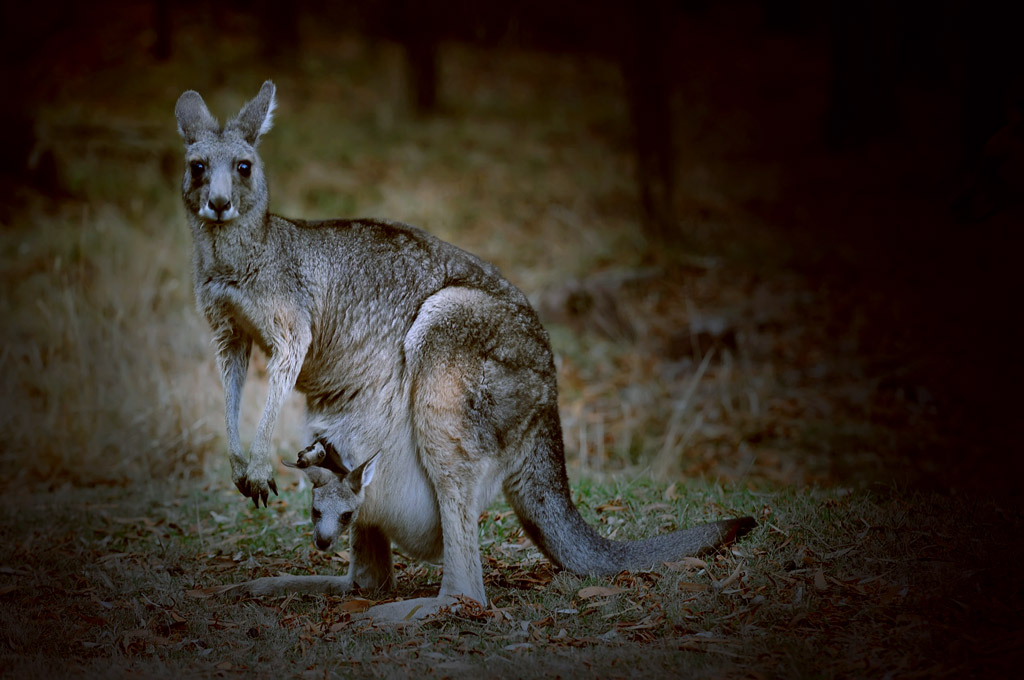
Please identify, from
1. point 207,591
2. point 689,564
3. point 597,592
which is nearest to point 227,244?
point 207,591

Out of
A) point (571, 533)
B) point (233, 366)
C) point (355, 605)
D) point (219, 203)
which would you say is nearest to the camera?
point (219, 203)

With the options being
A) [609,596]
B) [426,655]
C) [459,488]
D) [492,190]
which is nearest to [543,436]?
[459,488]

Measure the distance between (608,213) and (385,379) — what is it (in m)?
11.3

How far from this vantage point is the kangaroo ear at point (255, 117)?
15.8 ft

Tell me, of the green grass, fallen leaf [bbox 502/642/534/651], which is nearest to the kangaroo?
the green grass

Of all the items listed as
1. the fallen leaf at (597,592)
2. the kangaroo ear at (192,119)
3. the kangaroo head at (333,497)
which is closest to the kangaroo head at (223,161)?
the kangaroo ear at (192,119)

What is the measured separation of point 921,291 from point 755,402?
4.13 metres

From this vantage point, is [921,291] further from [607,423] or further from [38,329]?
[38,329]

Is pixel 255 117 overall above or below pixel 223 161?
above

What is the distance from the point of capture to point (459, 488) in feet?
15.3

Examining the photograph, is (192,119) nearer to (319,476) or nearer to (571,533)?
(319,476)

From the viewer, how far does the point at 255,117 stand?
4.85m

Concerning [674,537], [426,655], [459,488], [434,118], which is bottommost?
[426,655]

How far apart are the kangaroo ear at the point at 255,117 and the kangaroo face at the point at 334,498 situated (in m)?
1.68
